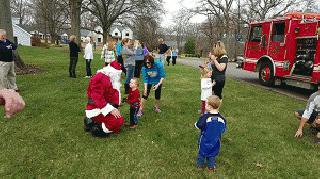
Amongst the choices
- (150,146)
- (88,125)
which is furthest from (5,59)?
(150,146)

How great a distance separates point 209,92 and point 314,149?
2.50 m

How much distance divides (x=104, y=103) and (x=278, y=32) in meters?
9.38

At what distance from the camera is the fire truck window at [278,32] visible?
12.3 metres

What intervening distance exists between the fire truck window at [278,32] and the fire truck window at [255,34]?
1050mm

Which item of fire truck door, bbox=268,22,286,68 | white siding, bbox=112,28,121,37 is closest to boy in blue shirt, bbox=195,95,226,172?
fire truck door, bbox=268,22,286,68

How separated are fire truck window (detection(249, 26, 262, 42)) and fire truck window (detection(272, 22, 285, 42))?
1.05 metres

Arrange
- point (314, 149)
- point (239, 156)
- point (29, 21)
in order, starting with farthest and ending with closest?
point (29, 21), point (314, 149), point (239, 156)

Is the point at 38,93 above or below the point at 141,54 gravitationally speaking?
below

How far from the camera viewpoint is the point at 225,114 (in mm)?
8039

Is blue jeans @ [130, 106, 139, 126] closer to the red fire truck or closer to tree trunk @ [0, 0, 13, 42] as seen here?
the red fire truck

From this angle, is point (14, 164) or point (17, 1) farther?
point (17, 1)

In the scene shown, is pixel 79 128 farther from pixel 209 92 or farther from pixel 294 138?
pixel 294 138

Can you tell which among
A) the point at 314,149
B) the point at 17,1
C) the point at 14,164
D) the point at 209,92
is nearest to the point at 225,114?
the point at 209,92

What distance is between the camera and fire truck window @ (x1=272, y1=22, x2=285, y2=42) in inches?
483
